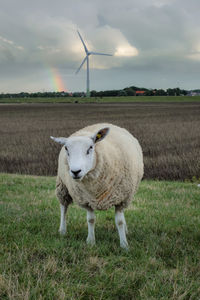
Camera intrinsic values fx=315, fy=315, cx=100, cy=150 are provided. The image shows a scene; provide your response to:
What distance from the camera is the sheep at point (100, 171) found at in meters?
3.64

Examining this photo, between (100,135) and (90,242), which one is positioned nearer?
(100,135)

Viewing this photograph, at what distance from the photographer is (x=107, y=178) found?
4051 millimetres

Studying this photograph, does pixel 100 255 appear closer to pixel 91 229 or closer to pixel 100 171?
pixel 91 229

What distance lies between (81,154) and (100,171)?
0.52 metres

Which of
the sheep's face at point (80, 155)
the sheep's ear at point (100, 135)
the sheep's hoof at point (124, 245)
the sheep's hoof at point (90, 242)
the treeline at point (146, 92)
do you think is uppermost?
the treeline at point (146, 92)

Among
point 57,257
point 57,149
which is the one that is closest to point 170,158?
point 57,149

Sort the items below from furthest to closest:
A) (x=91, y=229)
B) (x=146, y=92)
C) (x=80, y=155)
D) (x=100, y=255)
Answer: (x=146, y=92) < (x=91, y=229) < (x=100, y=255) < (x=80, y=155)

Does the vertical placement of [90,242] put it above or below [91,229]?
below

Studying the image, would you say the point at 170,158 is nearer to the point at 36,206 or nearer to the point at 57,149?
the point at 57,149

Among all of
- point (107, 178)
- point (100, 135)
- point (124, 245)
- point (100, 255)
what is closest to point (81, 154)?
point (100, 135)

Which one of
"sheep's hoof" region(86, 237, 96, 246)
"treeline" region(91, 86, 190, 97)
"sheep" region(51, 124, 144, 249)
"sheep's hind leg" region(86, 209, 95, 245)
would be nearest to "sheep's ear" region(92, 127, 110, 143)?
"sheep" region(51, 124, 144, 249)

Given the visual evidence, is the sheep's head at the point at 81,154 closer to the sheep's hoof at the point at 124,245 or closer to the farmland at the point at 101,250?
the farmland at the point at 101,250

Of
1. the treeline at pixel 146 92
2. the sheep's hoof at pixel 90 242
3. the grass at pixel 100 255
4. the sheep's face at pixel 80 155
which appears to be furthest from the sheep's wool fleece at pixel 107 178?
the treeline at pixel 146 92

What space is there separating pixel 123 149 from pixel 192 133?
14294 millimetres
